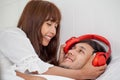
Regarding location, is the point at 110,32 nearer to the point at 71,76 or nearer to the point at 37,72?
the point at 71,76

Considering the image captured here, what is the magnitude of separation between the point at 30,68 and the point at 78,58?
0.30m

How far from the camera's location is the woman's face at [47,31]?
1.37 m

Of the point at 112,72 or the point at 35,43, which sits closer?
the point at 112,72

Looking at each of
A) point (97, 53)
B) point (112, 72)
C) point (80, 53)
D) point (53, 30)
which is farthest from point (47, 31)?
point (112, 72)

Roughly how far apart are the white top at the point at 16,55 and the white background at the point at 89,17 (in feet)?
1.23

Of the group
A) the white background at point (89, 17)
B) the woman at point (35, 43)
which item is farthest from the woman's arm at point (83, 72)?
the white background at point (89, 17)

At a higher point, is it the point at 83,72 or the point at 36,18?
the point at 36,18

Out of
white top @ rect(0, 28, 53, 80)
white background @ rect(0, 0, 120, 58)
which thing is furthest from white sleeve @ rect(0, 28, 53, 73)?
white background @ rect(0, 0, 120, 58)

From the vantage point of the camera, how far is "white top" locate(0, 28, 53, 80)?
1.13 m

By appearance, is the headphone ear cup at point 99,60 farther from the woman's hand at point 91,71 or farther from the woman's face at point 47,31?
the woman's face at point 47,31

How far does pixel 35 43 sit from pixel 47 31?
10cm

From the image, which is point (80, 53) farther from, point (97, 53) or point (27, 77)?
point (27, 77)

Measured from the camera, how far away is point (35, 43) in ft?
4.45

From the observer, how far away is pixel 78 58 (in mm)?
1298
